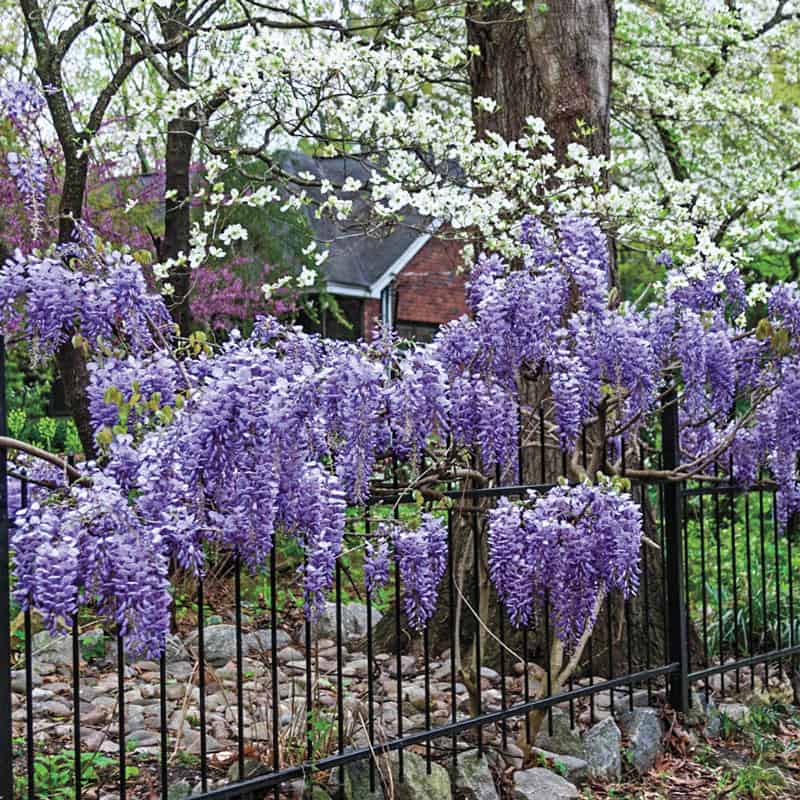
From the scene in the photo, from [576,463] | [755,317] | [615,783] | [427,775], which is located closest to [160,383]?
[427,775]

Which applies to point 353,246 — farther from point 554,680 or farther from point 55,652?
point 554,680

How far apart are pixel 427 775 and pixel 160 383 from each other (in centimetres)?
182

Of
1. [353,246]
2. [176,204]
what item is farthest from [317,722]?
[353,246]

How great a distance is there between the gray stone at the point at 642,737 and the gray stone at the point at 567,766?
0.34 meters

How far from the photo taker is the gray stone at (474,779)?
418 centimetres

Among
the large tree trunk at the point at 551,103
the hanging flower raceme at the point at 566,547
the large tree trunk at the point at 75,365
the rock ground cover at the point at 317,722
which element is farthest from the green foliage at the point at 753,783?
the large tree trunk at the point at 75,365

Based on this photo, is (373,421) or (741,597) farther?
(741,597)

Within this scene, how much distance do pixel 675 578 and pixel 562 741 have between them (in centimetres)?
108

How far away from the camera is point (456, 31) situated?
9.06m

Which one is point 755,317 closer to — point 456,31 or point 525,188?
point 456,31

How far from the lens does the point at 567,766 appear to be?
4.57 metres

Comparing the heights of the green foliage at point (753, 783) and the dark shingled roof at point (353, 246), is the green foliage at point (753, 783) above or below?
below

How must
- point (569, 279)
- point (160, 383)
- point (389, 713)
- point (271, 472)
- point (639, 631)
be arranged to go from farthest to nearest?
point (639, 631) → point (389, 713) → point (569, 279) → point (160, 383) → point (271, 472)

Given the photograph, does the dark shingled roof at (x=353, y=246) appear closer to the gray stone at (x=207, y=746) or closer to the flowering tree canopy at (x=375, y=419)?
the flowering tree canopy at (x=375, y=419)
